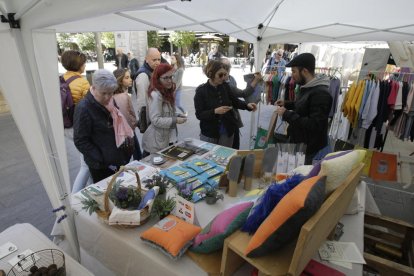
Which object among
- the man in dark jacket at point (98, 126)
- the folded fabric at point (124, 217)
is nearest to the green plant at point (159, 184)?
the folded fabric at point (124, 217)

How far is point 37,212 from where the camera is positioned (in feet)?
Result: 7.91

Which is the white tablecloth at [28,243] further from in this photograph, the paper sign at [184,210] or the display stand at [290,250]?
the display stand at [290,250]

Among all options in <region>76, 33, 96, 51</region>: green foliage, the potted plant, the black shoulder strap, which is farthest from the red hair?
<region>76, 33, 96, 51</region>: green foliage

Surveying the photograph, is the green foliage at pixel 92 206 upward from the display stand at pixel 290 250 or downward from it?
downward

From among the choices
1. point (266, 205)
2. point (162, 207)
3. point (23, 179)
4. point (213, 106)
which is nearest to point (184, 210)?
point (162, 207)

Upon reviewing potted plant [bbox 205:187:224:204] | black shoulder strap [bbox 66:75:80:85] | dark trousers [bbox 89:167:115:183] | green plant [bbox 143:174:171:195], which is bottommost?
dark trousers [bbox 89:167:115:183]

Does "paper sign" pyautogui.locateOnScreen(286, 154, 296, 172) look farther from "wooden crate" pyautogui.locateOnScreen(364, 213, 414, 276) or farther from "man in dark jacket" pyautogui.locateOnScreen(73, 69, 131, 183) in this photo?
"man in dark jacket" pyautogui.locateOnScreen(73, 69, 131, 183)

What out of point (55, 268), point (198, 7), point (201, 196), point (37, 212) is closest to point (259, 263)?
point (201, 196)

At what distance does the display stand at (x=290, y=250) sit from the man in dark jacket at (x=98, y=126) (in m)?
1.19

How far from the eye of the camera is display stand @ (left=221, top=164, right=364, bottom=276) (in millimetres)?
773

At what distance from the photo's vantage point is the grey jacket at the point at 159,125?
214cm

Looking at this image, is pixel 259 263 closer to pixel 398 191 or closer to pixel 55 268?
pixel 55 268

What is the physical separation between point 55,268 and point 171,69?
63.4 inches

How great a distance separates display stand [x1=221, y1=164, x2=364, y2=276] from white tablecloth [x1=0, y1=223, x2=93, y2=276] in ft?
2.14
